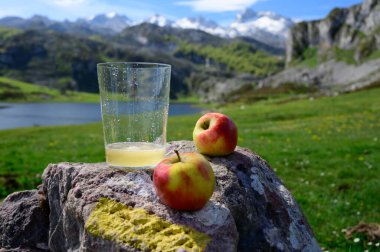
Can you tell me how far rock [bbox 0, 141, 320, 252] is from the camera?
4.23 metres

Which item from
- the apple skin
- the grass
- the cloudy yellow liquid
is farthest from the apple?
the grass

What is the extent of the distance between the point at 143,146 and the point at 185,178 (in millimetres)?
1135

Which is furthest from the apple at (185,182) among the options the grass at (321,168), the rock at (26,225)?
the grass at (321,168)

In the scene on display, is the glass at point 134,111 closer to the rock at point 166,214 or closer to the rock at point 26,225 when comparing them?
the rock at point 166,214

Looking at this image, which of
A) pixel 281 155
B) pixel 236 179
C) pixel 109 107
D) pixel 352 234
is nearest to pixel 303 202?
pixel 352 234

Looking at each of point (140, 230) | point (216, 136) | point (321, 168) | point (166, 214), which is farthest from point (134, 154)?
point (321, 168)

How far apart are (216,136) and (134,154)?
3.82 ft

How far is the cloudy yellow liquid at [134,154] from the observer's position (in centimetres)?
498

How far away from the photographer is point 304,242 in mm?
5398

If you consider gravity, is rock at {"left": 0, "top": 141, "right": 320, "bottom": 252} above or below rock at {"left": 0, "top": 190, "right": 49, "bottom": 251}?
above

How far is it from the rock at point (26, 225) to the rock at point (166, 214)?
0.04 m

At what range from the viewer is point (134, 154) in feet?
16.3

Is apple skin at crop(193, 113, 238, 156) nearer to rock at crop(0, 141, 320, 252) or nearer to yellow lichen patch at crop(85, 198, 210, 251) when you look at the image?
rock at crop(0, 141, 320, 252)

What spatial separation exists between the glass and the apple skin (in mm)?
578
